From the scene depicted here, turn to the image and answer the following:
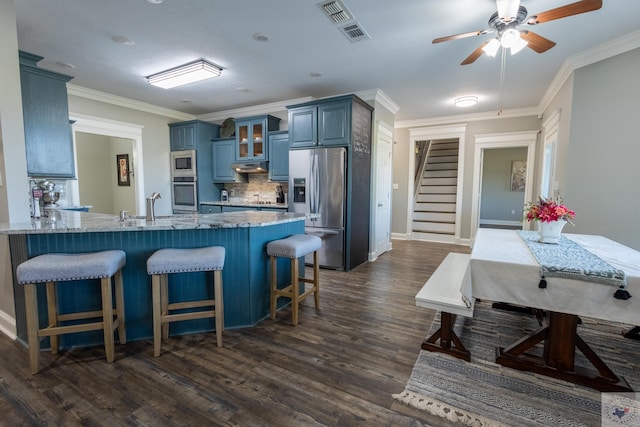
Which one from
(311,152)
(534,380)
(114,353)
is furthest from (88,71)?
(534,380)

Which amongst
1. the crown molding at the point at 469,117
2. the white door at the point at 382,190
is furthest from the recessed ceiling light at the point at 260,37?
the crown molding at the point at 469,117

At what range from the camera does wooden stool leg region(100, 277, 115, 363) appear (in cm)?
190

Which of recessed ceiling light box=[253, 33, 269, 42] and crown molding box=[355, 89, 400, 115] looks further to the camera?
crown molding box=[355, 89, 400, 115]

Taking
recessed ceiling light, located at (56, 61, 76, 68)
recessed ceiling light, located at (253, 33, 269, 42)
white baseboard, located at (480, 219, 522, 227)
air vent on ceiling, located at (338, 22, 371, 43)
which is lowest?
white baseboard, located at (480, 219, 522, 227)

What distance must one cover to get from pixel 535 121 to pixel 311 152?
4311mm

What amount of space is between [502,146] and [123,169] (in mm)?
8150

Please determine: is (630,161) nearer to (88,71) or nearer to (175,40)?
(175,40)

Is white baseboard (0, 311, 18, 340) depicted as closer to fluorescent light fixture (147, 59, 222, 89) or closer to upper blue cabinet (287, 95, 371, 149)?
fluorescent light fixture (147, 59, 222, 89)

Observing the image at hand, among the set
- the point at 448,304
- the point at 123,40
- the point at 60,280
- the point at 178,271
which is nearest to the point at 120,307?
the point at 60,280

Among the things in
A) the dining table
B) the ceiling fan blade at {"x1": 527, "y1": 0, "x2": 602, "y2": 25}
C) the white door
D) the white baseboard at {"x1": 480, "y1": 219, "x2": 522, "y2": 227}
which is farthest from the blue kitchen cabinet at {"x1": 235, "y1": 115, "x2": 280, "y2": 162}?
the white baseboard at {"x1": 480, "y1": 219, "x2": 522, "y2": 227}

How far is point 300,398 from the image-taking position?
169 centimetres

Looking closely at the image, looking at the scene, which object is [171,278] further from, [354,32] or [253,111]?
[253,111]

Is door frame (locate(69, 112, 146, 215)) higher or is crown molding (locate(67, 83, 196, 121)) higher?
crown molding (locate(67, 83, 196, 121))

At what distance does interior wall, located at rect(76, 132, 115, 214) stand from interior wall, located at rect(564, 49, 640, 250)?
28.1 feet
